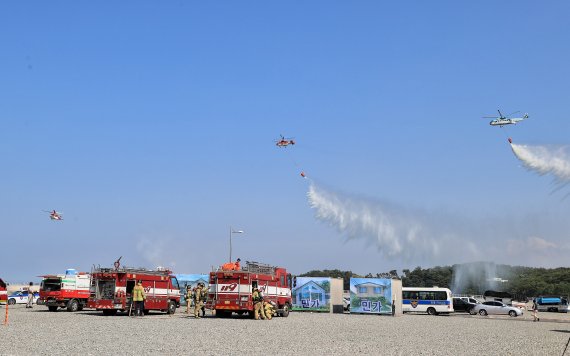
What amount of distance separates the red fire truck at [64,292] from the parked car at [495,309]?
3277 cm

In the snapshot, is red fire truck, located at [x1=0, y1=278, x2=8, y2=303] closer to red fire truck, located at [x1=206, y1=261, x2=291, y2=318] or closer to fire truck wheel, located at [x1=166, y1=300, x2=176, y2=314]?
fire truck wheel, located at [x1=166, y1=300, x2=176, y2=314]

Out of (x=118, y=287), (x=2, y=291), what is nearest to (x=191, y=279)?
(x=2, y=291)

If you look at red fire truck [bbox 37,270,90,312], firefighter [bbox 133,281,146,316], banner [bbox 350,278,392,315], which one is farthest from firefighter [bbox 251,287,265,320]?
banner [bbox 350,278,392,315]

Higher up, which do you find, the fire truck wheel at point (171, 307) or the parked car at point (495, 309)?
the fire truck wheel at point (171, 307)

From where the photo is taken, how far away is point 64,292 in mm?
40281

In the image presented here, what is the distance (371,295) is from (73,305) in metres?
21.3

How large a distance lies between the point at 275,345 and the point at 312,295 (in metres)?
29.6

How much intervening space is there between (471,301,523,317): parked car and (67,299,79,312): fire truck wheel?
33202 millimetres

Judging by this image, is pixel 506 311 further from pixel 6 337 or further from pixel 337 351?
pixel 6 337

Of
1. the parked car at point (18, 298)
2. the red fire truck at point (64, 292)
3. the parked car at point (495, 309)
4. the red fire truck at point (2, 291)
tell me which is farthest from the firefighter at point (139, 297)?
the parked car at point (495, 309)

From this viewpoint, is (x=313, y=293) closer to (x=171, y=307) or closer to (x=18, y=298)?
(x=171, y=307)

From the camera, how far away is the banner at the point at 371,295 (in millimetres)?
47562

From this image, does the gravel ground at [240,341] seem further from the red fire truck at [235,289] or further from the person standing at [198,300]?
the red fire truck at [235,289]

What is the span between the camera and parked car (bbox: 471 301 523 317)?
53.3m
